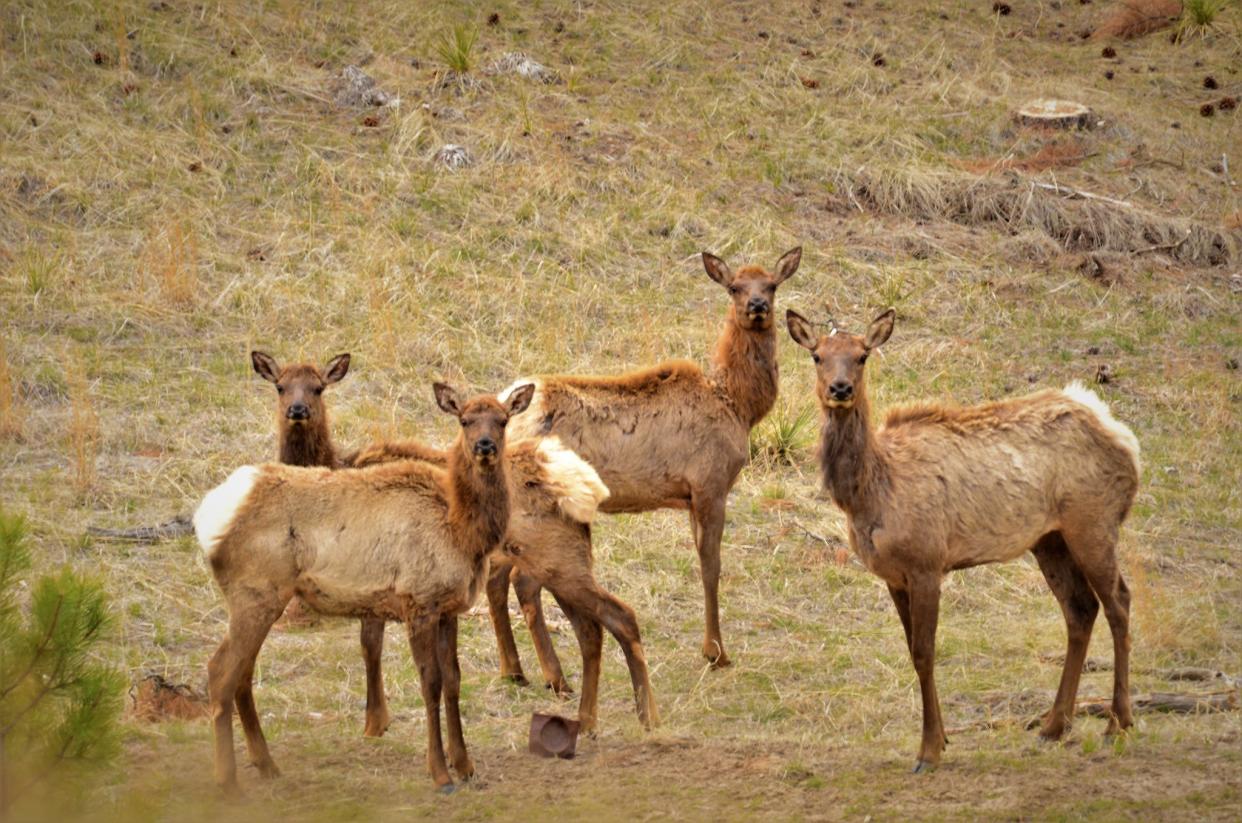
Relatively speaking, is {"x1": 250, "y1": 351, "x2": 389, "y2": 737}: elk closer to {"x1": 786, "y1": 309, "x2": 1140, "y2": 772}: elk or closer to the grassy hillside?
the grassy hillside

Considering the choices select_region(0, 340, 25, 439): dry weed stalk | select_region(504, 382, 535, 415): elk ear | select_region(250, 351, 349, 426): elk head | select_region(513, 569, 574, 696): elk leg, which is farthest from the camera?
select_region(0, 340, 25, 439): dry weed stalk

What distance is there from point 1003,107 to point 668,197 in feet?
16.2

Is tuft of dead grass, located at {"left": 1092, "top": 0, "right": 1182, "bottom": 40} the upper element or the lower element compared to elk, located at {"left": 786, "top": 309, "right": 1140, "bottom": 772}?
upper

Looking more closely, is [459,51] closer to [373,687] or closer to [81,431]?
[81,431]

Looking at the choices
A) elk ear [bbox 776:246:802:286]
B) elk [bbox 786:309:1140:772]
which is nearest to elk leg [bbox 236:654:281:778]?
elk [bbox 786:309:1140:772]

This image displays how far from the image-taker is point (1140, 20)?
23.3m

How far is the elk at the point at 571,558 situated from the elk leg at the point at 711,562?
1382 mm

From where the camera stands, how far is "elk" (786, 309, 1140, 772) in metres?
8.82

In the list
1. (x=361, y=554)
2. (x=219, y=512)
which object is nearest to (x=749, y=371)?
(x=361, y=554)

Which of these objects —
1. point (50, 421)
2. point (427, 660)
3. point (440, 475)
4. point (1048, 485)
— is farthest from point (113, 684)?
point (50, 421)

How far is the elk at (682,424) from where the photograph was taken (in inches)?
428

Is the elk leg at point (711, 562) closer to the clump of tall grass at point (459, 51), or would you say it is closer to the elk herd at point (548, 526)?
the elk herd at point (548, 526)

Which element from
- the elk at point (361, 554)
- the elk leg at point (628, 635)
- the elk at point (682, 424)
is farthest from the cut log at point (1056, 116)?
the elk at point (361, 554)

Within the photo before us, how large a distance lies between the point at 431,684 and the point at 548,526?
4.34ft
